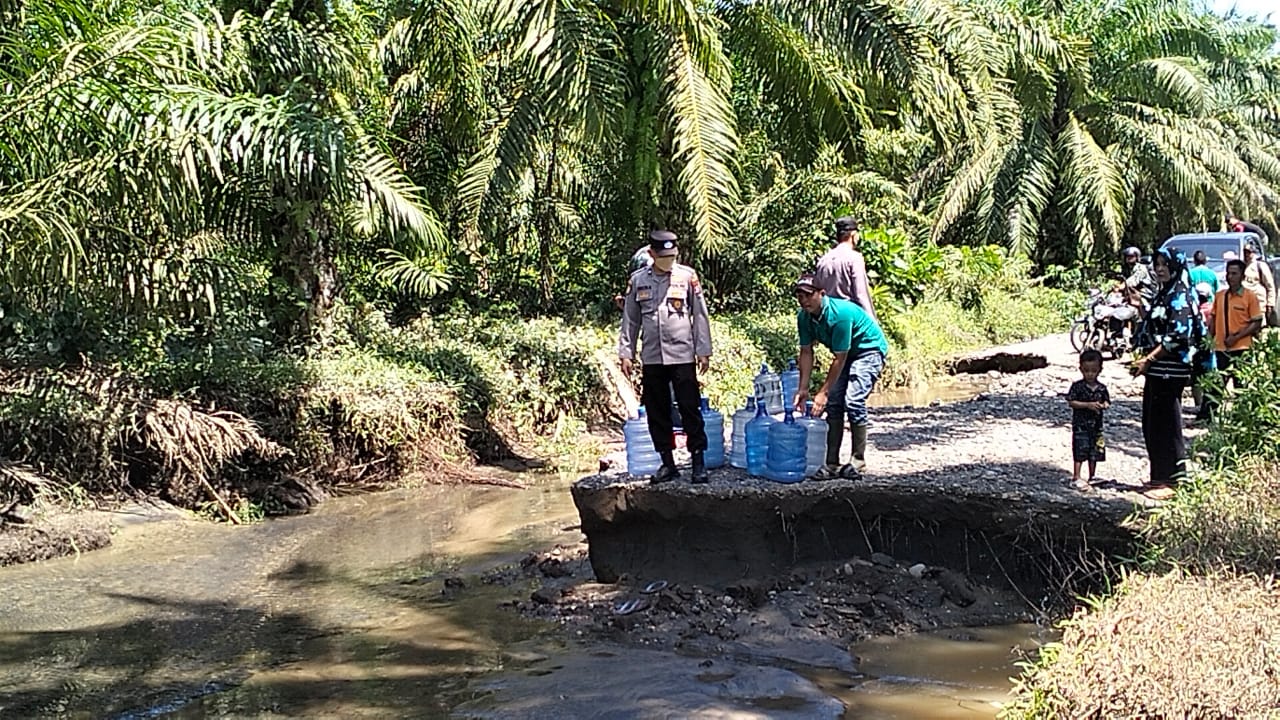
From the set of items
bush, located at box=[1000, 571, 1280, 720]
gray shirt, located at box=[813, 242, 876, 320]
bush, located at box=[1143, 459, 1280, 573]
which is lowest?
bush, located at box=[1000, 571, 1280, 720]

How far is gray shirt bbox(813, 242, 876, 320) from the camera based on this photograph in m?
8.98

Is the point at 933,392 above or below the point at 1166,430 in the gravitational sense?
below

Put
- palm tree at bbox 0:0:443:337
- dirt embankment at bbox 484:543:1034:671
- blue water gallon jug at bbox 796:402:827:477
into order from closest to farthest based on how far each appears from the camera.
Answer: dirt embankment at bbox 484:543:1034:671
blue water gallon jug at bbox 796:402:827:477
palm tree at bbox 0:0:443:337

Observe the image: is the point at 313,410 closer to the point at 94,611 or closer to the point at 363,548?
the point at 363,548

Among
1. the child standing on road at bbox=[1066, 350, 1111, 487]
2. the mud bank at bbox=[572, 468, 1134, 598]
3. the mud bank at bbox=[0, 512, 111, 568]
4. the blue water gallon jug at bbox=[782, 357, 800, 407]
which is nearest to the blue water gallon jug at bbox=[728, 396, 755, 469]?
the mud bank at bbox=[572, 468, 1134, 598]

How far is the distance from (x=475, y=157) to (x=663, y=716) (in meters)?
11.4

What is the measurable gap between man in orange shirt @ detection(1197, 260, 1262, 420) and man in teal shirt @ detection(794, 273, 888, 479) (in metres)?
2.44

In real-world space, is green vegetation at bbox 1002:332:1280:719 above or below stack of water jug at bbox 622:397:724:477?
below

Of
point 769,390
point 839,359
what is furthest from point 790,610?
point 769,390

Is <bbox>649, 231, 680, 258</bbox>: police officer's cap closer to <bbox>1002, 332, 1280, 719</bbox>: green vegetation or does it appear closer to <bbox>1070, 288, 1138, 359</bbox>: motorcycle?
<bbox>1002, 332, 1280, 719</bbox>: green vegetation

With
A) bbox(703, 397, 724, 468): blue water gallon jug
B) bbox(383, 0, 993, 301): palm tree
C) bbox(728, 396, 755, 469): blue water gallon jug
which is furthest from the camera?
bbox(383, 0, 993, 301): palm tree

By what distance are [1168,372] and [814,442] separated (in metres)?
2.24

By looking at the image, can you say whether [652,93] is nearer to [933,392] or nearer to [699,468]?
[933,392]

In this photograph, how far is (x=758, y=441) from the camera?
798cm
